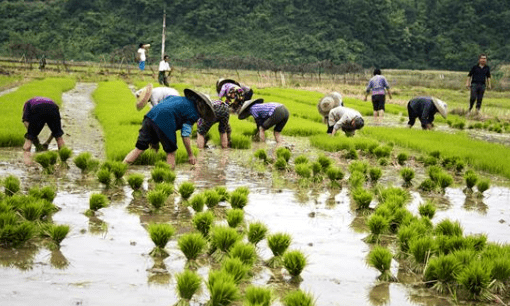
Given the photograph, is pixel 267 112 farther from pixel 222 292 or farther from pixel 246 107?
pixel 222 292

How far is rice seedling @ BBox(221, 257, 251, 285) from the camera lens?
3113 mm

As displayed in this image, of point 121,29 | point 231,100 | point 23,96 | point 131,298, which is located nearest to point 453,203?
point 131,298

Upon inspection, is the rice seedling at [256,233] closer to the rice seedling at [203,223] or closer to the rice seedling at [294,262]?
the rice seedling at [203,223]

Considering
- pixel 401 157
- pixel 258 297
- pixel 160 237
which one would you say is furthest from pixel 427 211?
pixel 401 157

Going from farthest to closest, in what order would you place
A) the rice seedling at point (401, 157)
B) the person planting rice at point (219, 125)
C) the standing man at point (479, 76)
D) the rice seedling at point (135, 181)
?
the standing man at point (479, 76) < the person planting rice at point (219, 125) < the rice seedling at point (401, 157) < the rice seedling at point (135, 181)

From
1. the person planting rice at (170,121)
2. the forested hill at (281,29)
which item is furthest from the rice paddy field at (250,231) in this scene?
the forested hill at (281,29)

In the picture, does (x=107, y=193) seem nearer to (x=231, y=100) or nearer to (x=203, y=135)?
(x=203, y=135)

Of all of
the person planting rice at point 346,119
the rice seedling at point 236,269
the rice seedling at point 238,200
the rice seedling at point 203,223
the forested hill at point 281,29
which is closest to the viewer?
the rice seedling at point 236,269

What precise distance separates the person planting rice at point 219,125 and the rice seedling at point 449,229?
191 inches

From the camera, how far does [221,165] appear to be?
7.59 meters

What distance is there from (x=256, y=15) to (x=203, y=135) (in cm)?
5167

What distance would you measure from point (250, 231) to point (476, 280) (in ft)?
5.02

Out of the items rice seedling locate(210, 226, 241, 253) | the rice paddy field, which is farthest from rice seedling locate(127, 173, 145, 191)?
rice seedling locate(210, 226, 241, 253)

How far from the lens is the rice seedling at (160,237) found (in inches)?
144
